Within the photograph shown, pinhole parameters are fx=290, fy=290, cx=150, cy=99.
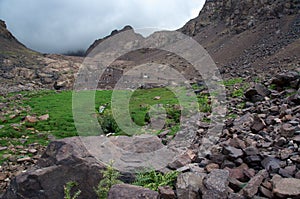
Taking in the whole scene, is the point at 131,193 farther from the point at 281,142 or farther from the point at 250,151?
the point at 281,142

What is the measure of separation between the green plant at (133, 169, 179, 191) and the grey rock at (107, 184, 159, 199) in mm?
616

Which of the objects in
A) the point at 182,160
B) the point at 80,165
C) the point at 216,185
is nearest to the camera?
the point at 216,185

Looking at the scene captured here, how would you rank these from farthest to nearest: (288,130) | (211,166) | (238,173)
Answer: (288,130)
(211,166)
(238,173)

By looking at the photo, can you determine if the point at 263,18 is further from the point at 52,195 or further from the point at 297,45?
the point at 52,195

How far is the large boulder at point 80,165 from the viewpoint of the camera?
6.79 meters

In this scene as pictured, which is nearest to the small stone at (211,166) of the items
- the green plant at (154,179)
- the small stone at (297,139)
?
the green plant at (154,179)

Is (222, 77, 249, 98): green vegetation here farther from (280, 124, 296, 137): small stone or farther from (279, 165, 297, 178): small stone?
(279, 165, 297, 178): small stone

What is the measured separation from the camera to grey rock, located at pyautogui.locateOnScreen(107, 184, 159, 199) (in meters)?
4.91

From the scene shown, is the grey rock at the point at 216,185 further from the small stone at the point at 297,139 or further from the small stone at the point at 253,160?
the small stone at the point at 297,139

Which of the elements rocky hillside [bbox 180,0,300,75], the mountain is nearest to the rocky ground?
the mountain

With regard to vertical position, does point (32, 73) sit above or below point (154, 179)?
above

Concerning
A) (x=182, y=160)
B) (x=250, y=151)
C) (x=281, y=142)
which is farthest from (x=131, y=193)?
(x=281, y=142)

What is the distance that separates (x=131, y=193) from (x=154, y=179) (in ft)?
3.54

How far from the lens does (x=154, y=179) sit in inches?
235
